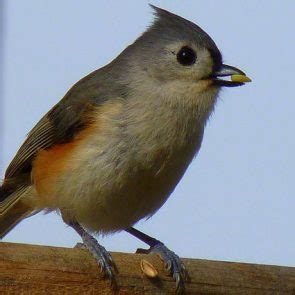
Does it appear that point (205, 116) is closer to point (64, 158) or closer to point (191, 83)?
point (191, 83)

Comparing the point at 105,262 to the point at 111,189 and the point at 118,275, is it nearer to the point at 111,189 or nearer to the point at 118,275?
the point at 118,275

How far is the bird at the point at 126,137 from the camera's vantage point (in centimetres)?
380

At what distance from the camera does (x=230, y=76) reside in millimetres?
4031

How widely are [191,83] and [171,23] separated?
0.40 m

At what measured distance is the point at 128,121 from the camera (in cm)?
382

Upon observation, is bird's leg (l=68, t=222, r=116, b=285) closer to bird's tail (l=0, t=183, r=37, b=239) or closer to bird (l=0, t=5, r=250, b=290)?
bird (l=0, t=5, r=250, b=290)

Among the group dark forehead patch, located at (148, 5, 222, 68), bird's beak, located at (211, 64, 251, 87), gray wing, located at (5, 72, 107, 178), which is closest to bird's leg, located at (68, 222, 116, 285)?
gray wing, located at (5, 72, 107, 178)

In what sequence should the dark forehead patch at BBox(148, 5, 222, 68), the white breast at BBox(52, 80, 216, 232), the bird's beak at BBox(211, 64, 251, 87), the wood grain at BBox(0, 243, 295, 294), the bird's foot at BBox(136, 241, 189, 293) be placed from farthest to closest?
1. the dark forehead patch at BBox(148, 5, 222, 68)
2. the bird's beak at BBox(211, 64, 251, 87)
3. the white breast at BBox(52, 80, 216, 232)
4. the bird's foot at BBox(136, 241, 189, 293)
5. the wood grain at BBox(0, 243, 295, 294)

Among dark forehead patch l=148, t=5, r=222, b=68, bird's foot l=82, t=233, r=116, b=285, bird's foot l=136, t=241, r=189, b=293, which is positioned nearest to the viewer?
bird's foot l=82, t=233, r=116, b=285

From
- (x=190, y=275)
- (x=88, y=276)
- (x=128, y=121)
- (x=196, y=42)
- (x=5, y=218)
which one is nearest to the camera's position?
(x=88, y=276)

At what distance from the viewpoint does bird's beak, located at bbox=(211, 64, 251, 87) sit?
3.99m

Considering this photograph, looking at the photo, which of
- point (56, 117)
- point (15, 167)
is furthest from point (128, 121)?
point (15, 167)

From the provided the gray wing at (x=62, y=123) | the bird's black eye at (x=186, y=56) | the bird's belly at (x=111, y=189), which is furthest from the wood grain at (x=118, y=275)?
the bird's black eye at (x=186, y=56)

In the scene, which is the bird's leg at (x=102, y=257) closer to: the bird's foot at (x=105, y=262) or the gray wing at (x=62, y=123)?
the bird's foot at (x=105, y=262)
